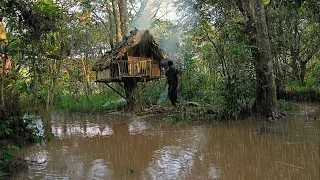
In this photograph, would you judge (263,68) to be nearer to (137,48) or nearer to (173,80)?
(173,80)

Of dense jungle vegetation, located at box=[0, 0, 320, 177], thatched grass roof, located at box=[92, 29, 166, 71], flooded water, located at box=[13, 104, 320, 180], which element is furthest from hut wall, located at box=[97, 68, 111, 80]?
flooded water, located at box=[13, 104, 320, 180]

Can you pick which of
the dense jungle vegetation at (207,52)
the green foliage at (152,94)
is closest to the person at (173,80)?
the dense jungle vegetation at (207,52)

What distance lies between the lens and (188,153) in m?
5.31

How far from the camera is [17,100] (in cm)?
620

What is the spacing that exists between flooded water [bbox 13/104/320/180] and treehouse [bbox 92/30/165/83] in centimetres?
306

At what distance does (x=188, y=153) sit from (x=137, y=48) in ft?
22.3

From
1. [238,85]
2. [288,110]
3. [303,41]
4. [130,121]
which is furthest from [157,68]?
[303,41]

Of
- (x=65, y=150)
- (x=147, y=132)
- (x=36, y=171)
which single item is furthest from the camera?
(x=147, y=132)

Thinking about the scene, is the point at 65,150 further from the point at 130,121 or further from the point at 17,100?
the point at 130,121

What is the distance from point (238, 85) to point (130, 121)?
12.3ft

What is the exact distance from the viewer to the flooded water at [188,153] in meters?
4.25

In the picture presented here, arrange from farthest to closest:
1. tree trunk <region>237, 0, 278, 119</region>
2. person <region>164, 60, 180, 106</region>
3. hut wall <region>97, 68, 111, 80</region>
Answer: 1. hut wall <region>97, 68, 111, 80</region>
2. person <region>164, 60, 180, 106</region>
3. tree trunk <region>237, 0, 278, 119</region>

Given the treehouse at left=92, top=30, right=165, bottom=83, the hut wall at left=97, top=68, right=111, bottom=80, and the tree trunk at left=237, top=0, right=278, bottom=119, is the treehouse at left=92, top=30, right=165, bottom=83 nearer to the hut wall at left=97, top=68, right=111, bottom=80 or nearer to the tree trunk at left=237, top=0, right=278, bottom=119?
the hut wall at left=97, top=68, right=111, bottom=80

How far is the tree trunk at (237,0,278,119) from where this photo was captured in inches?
316
